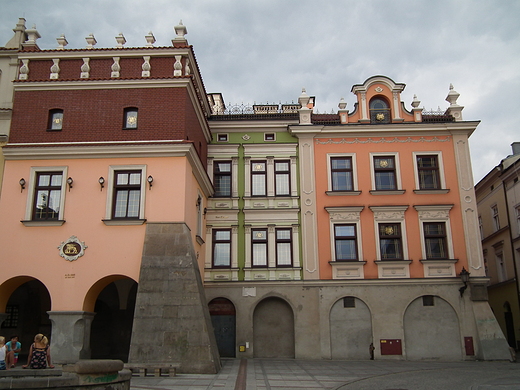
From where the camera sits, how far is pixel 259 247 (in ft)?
87.2

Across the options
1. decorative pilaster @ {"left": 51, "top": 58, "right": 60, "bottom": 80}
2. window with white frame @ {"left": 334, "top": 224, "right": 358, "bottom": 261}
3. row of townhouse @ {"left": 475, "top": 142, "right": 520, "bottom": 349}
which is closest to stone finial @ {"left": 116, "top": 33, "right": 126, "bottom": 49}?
decorative pilaster @ {"left": 51, "top": 58, "right": 60, "bottom": 80}

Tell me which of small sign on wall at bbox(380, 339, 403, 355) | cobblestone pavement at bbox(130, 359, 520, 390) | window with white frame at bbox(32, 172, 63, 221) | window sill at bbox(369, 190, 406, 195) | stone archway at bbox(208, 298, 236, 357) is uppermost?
window sill at bbox(369, 190, 406, 195)

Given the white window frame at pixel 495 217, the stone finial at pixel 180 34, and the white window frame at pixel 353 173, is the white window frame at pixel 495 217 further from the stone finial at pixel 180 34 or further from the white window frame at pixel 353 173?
the stone finial at pixel 180 34

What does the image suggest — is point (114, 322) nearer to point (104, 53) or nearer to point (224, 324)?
point (224, 324)

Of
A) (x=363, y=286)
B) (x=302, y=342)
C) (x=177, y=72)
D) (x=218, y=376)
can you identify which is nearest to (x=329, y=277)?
(x=363, y=286)

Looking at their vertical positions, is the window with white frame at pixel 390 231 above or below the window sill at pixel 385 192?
below

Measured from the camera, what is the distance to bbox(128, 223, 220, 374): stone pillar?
59.4ft

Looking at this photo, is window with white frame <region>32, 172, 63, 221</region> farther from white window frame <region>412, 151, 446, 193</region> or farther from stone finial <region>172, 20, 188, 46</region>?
white window frame <region>412, 151, 446, 193</region>

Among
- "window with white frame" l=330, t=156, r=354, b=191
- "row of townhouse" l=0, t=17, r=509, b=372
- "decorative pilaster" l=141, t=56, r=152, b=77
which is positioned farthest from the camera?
"window with white frame" l=330, t=156, r=354, b=191

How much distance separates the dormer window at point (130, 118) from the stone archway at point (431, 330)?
617 inches

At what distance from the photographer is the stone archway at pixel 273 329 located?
2528 cm

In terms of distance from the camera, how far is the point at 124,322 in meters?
25.2

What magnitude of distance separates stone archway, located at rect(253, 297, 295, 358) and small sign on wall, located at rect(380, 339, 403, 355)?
14.3 feet

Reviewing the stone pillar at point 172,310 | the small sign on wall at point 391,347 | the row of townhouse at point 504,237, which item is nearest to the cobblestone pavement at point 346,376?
the small sign on wall at point 391,347
